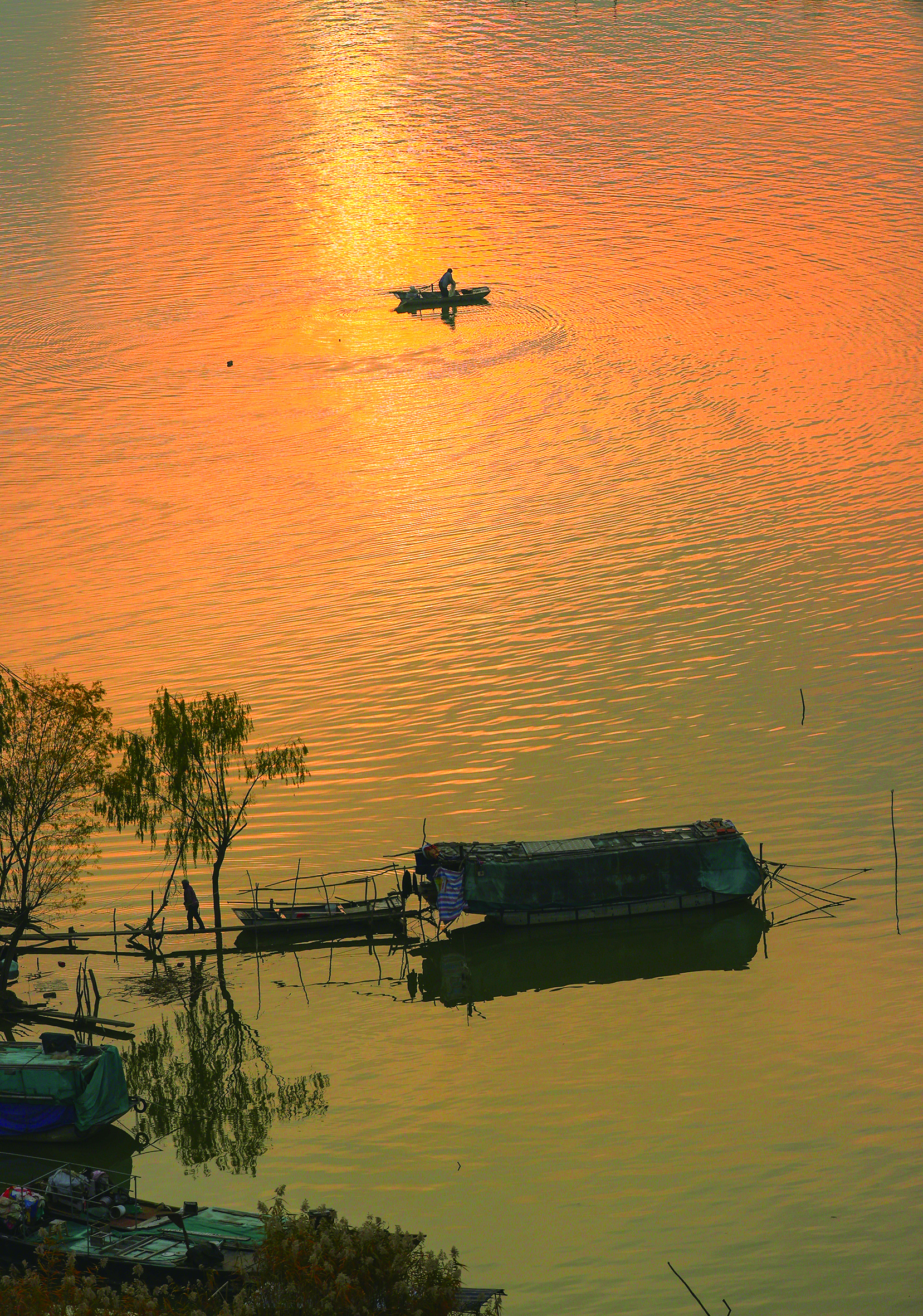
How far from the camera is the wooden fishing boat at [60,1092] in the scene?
26.5m

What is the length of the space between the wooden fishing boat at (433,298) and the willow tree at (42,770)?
6358 cm

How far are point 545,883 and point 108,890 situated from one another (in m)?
12.4

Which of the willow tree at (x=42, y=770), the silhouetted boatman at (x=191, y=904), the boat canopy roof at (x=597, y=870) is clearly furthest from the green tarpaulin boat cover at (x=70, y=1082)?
the boat canopy roof at (x=597, y=870)

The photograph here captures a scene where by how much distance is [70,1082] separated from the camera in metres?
26.5

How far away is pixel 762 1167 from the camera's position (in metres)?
25.8

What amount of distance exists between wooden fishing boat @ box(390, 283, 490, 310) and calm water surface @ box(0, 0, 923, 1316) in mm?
883

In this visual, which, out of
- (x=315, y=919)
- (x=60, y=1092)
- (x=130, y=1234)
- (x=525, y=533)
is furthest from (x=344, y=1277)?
(x=525, y=533)

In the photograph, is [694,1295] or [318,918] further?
[318,918]

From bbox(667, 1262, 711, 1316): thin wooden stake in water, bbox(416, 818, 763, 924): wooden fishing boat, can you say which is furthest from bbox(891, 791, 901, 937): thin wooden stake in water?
bbox(667, 1262, 711, 1316): thin wooden stake in water

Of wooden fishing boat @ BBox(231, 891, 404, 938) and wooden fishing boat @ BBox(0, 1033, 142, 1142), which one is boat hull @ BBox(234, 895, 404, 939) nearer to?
wooden fishing boat @ BBox(231, 891, 404, 938)

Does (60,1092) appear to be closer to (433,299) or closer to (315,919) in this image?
(315,919)

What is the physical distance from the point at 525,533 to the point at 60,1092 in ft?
139

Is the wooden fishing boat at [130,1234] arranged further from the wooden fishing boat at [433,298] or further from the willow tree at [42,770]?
the wooden fishing boat at [433,298]

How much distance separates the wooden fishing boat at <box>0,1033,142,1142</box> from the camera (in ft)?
86.9
